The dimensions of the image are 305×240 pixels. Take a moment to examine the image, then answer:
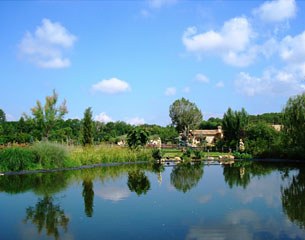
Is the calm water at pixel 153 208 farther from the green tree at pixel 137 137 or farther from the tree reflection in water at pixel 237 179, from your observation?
the green tree at pixel 137 137

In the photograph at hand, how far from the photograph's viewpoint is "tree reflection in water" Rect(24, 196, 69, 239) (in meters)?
8.98

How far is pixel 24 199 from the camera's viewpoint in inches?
507

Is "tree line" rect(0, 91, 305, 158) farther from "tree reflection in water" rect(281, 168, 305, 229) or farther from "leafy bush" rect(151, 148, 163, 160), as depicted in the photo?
"tree reflection in water" rect(281, 168, 305, 229)

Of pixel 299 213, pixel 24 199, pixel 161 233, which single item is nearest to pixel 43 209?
pixel 24 199

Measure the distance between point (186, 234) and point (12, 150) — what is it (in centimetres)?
1526

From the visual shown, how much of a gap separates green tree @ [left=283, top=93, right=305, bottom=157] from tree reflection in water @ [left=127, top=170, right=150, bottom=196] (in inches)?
537

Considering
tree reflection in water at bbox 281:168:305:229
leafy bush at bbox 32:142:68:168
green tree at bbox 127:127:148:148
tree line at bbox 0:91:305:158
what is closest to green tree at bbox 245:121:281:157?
tree line at bbox 0:91:305:158

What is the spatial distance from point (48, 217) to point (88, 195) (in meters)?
3.46

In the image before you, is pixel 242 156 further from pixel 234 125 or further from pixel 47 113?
pixel 47 113

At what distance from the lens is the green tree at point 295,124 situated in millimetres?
26281

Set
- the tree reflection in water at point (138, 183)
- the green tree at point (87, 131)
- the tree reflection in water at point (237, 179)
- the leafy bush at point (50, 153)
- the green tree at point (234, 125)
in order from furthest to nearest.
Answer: the green tree at point (234, 125) < the green tree at point (87, 131) < the leafy bush at point (50, 153) < the tree reflection in water at point (237, 179) < the tree reflection in water at point (138, 183)

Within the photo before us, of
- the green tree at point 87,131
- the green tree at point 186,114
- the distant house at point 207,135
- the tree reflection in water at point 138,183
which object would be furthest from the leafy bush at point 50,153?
the distant house at point 207,135

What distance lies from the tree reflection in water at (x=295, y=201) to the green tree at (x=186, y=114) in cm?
3581

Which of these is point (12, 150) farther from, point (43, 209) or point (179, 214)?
point (179, 214)
